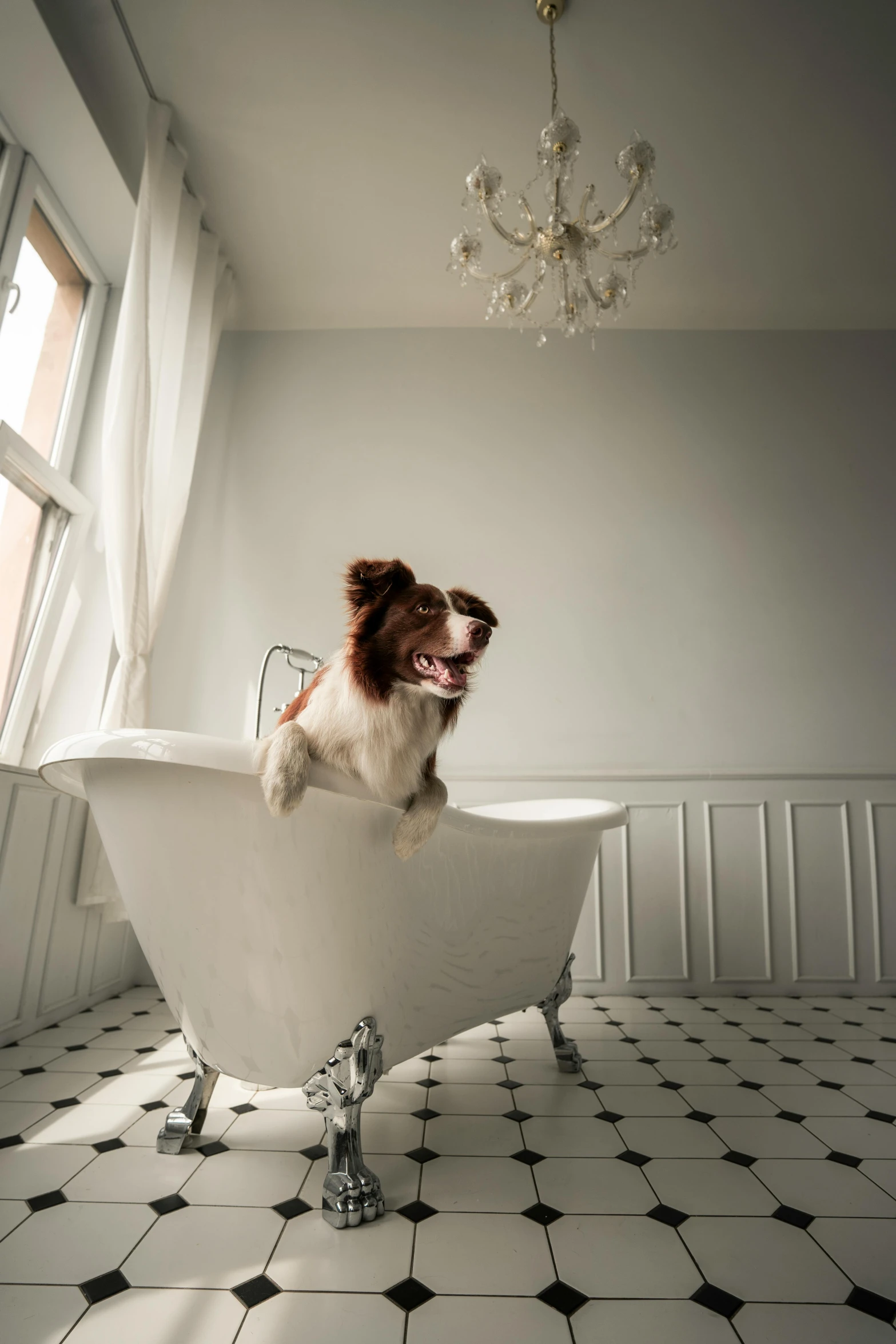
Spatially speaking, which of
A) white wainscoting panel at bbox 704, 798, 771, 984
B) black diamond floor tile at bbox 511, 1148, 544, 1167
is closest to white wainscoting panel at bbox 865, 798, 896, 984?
white wainscoting panel at bbox 704, 798, 771, 984

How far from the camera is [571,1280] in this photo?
3.85ft

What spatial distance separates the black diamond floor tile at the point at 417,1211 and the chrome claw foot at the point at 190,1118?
19.5 inches

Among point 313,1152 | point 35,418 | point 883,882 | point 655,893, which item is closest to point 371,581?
point 313,1152

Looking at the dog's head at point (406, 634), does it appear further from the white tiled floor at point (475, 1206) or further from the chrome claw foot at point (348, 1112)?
the white tiled floor at point (475, 1206)

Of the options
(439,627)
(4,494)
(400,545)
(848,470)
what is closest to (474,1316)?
(439,627)

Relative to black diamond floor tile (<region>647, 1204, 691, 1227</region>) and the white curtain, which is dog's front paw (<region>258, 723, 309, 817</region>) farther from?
the white curtain

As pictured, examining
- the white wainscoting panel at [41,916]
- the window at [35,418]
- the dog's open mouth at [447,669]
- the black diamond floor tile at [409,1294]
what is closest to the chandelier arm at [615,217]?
the dog's open mouth at [447,669]

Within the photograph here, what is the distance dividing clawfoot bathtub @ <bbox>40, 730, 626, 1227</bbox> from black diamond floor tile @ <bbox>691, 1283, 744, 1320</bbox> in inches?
22.5

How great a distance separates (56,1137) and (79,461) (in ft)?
8.10

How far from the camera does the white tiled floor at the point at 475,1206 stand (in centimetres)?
108

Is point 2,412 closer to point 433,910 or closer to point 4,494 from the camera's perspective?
point 4,494

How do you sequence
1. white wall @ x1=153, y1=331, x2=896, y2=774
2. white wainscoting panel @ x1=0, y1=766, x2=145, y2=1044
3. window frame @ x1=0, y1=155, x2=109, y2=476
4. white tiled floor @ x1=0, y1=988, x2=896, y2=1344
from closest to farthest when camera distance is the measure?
white tiled floor @ x1=0, y1=988, x2=896, y2=1344
white wainscoting panel @ x1=0, y1=766, x2=145, y2=1044
window frame @ x1=0, y1=155, x2=109, y2=476
white wall @ x1=153, y1=331, x2=896, y2=774

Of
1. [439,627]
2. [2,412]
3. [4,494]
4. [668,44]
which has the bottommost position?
[439,627]

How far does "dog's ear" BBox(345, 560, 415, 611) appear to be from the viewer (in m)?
1.50
